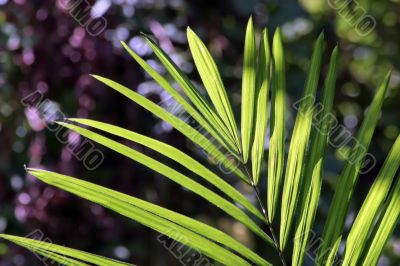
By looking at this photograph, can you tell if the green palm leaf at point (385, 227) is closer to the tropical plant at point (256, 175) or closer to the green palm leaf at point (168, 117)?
the tropical plant at point (256, 175)

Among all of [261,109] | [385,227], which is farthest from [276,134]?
[385,227]

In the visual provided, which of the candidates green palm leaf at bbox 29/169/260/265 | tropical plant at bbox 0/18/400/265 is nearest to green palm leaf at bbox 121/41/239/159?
tropical plant at bbox 0/18/400/265

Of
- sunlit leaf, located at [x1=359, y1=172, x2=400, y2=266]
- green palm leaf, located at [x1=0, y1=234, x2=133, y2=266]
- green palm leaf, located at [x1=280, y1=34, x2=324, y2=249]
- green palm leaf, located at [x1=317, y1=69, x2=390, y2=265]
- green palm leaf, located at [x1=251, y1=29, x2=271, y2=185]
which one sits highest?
green palm leaf, located at [x1=0, y1=234, x2=133, y2=266]

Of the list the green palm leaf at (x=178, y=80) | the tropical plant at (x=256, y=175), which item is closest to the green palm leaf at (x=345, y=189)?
the tropical plant at (x=256, y=175)

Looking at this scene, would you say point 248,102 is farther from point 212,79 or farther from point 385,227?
point 385,227

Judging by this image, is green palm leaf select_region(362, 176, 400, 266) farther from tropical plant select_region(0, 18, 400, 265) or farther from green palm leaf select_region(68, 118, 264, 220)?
green palm leaf select_region(68, 118, 264, 220)

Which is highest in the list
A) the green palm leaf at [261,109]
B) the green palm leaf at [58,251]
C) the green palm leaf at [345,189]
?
the green palm leaf at [58,251]

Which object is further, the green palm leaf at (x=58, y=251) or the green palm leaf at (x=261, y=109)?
the green palm leaf at (x=261, y=109)
